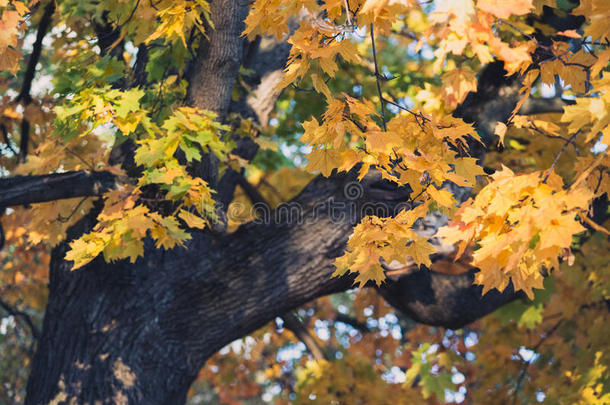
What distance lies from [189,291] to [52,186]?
Result: 1353mm

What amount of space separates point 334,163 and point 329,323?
26.4 feet

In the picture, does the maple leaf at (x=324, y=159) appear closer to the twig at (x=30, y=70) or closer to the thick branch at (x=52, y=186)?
the thick branch at (x=52, y=186)

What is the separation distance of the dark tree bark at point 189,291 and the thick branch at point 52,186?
65cm

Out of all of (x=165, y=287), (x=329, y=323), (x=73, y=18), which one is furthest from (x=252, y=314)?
(x=329, y=323)

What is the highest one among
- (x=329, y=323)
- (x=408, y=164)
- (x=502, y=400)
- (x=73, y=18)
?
(x=73, y=18)

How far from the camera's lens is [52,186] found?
402 cm

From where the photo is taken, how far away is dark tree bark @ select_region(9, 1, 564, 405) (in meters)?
4.42

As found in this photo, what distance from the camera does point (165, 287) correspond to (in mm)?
4715

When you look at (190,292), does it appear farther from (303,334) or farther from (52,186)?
(303,334)

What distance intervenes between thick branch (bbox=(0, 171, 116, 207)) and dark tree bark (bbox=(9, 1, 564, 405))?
2.13ft

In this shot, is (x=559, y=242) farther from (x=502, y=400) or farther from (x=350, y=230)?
(x=502, y=400)

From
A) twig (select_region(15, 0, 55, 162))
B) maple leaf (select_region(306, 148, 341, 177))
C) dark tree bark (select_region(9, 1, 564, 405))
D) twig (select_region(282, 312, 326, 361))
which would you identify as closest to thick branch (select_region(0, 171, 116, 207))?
dark tree bark (select_region(9, 1, 564, 405))

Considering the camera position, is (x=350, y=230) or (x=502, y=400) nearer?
(x=350, y=230)

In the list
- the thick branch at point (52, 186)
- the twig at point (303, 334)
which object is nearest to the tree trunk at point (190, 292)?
the thick branch at point (52, 186)
